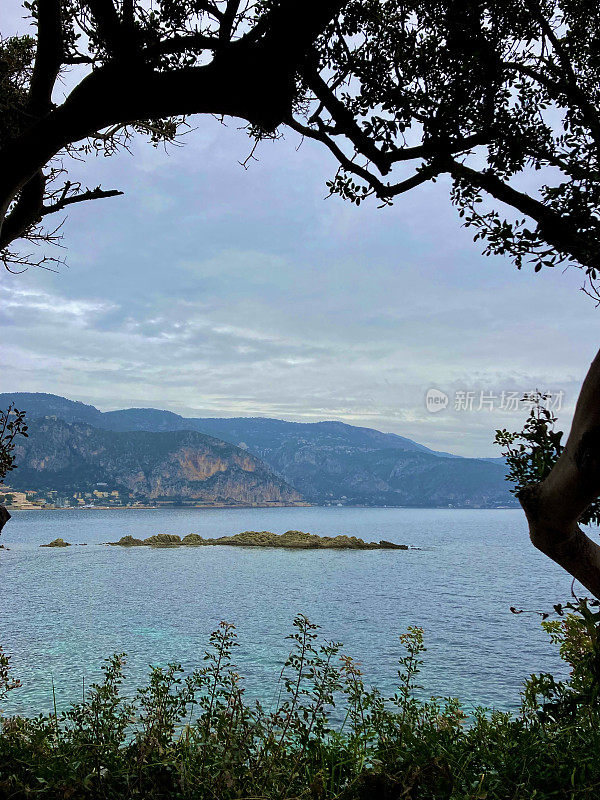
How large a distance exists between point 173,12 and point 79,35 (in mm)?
1169

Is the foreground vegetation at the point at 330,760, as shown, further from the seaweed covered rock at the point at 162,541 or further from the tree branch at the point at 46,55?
the seaweed covered rock at the point at 162,541

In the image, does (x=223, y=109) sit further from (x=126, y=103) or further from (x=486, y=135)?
(x=486, y=135)

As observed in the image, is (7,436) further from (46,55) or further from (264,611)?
(264,611)

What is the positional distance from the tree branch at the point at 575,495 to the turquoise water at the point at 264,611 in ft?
54.4

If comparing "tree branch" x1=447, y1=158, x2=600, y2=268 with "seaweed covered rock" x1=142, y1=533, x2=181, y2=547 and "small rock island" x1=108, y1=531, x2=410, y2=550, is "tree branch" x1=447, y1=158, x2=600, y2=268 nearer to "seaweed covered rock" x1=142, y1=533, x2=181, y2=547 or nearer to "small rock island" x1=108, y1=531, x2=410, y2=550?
"small rock island" x1=108, y1=531, x2=410, y2=550

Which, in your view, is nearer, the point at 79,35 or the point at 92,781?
the point at 92,781

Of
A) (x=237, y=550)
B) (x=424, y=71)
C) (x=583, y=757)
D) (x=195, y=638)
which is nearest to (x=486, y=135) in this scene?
(x=424, y=71)

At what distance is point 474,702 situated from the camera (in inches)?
700

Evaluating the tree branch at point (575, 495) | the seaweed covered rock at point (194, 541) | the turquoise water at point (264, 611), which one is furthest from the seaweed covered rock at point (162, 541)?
the tree branch at point (575, 495)

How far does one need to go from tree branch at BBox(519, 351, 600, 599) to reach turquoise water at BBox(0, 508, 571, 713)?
16.6 meters

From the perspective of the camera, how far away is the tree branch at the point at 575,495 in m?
2.57

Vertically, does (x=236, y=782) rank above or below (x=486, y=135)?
below

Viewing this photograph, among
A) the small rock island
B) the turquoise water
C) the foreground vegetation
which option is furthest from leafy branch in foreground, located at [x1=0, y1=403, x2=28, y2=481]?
the small rock island

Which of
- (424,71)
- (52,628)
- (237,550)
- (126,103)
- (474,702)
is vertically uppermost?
(424,71)
